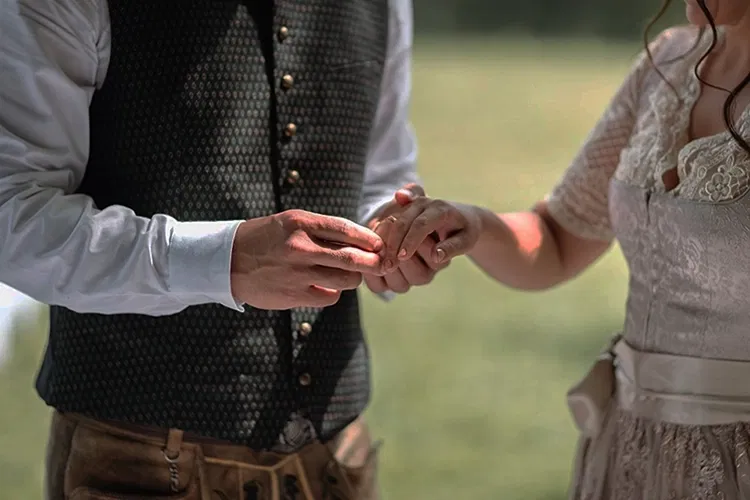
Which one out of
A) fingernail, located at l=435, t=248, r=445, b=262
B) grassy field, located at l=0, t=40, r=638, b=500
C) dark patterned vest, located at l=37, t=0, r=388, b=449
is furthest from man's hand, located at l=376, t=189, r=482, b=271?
grassy field, located at l=0, t=40, r=638, b=500

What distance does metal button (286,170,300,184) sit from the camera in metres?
1.22

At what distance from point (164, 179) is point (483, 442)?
5.81 ft

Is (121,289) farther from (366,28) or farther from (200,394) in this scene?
(366,28)

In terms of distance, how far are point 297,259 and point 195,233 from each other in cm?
12

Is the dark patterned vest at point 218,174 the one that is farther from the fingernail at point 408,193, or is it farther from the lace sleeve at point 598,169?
the lace sleeve at point 598,169

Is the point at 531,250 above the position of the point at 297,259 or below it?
below

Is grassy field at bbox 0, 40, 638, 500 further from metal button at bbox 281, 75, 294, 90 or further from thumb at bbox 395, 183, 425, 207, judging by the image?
metal button at bbox 281, 75, 294, 90

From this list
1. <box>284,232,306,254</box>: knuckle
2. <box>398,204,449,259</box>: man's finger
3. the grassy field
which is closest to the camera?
<box>284,232,306,254</box>: knuckle

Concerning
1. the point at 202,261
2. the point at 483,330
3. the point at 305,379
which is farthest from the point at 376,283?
the point at 483,330

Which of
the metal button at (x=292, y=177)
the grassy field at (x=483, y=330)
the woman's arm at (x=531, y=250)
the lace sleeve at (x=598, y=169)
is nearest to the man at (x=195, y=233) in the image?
the metal button at (x=292, y=177)

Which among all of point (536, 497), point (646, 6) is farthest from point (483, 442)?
point (646, 6)

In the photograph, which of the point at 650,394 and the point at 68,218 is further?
the point at 650,394

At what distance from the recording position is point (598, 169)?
4.44ft

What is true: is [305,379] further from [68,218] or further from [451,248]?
[68,218]
